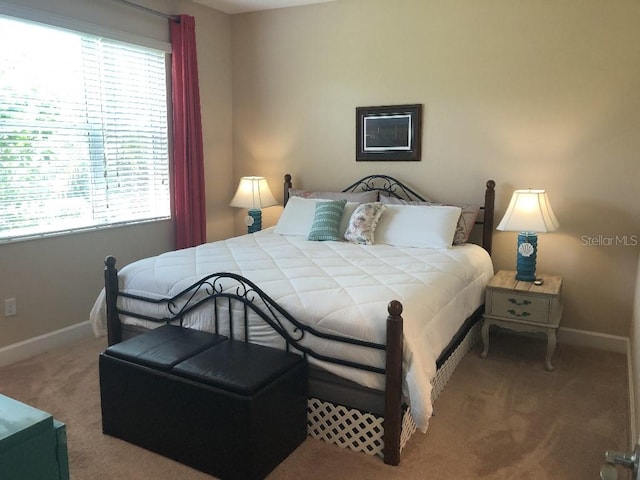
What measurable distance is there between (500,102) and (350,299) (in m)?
2.22

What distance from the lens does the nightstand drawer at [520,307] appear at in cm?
316

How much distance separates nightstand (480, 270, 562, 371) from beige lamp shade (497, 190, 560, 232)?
376mm

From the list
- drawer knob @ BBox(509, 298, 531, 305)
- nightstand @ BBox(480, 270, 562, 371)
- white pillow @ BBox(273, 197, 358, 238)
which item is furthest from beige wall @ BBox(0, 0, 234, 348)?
drawer knob @ BBox(509, 298, 531, 305)

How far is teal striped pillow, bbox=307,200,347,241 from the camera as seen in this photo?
12.3 ft

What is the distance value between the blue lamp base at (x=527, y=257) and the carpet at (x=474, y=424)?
0.54 metres

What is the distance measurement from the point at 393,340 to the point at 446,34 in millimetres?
2728

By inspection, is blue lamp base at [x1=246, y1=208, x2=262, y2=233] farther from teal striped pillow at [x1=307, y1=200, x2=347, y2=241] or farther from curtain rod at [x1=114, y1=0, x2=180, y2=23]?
curtain rod at [x1=114, y1=0, x2=180, y2=23]

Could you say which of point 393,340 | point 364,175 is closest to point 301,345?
point 393,340

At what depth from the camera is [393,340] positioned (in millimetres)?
2092

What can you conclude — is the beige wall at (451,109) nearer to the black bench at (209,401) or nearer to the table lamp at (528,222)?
the table lamp at (528,222)

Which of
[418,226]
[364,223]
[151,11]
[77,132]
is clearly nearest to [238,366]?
[364,223]

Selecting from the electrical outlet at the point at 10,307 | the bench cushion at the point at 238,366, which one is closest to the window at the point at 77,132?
the electrical outlet at the point at 10,307

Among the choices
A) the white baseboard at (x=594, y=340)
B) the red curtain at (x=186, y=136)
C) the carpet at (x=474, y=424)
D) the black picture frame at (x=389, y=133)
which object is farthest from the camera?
the red curtain at (x=186, y=136)

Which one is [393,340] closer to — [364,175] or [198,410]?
[198,410]
